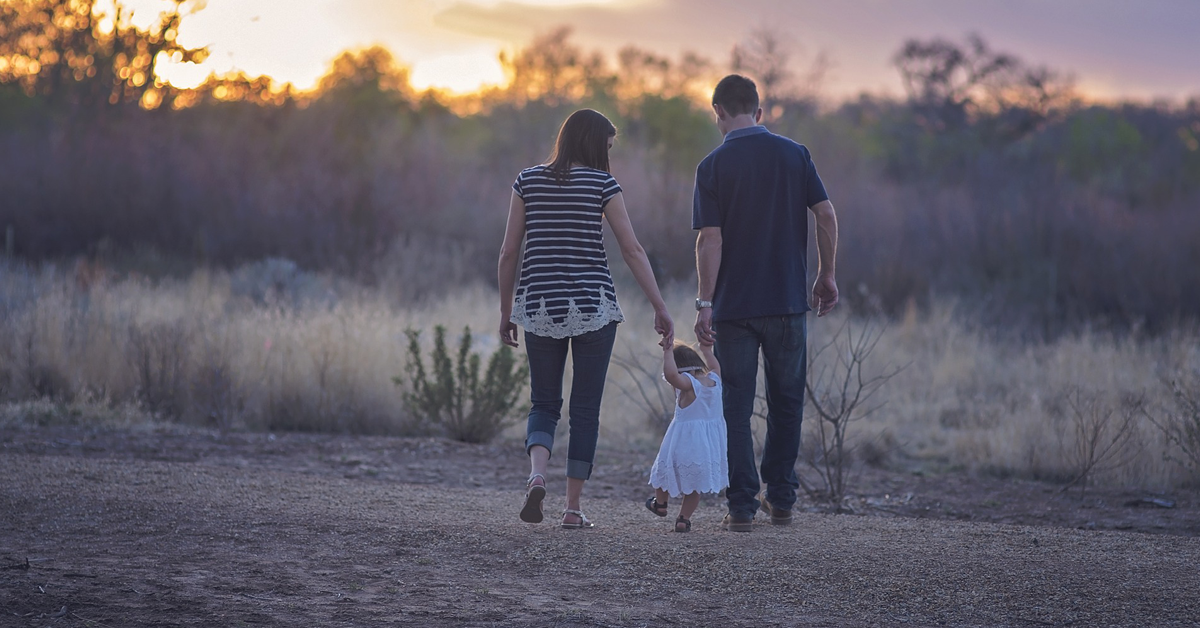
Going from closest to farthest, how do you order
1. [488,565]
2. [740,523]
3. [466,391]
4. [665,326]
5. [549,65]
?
[488,565], [665,326], [740,523], [466,391], [549,65]

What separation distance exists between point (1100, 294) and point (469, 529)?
13.8 meters

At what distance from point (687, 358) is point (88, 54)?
20.0m

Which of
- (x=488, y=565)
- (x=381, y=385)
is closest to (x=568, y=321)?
(x=488, y=565)

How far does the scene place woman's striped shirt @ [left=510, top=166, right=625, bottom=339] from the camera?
4.60 m

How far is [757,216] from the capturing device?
15.7 ft

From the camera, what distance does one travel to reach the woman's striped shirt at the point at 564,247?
181 inches

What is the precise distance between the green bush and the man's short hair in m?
3.81

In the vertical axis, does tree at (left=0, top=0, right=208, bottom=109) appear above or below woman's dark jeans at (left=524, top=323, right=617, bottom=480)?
above

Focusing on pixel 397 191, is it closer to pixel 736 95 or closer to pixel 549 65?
pixel 736 95

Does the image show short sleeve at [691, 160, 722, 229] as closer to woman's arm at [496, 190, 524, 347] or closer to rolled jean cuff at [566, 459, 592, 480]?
woman's arm at [496, 190, 524, 347]

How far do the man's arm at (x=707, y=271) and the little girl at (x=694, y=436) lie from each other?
81mm

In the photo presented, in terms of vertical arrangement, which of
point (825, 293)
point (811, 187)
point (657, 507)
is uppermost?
point (811, 187)

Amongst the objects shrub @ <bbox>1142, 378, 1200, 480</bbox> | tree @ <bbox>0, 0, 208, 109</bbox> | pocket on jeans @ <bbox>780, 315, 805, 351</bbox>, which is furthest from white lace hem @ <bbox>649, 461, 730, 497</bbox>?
tree @ <bbox>0, 0, 208, 109</bbox>

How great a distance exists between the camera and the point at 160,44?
1994 cm
